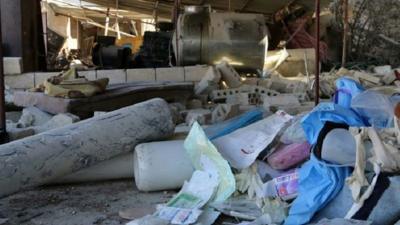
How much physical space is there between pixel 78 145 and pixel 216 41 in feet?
15.3

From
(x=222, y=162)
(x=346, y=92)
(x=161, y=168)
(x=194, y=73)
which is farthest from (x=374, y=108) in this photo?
(x=194, y=73)

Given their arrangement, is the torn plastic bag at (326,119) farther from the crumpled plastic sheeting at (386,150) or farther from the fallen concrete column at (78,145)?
the fallen concrete column at (78,145)

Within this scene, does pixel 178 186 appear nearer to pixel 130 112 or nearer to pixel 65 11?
pixel 130 112

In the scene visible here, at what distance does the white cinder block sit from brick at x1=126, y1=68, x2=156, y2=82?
1330mm

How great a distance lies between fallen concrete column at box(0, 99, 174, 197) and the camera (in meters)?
2.93

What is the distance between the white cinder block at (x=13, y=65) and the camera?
623 cm

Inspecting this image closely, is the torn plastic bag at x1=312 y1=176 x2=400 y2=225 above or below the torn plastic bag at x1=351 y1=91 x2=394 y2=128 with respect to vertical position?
below

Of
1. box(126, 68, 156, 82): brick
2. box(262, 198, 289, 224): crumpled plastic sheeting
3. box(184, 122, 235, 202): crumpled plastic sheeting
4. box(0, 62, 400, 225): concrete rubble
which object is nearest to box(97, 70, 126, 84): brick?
box(126, 68, 156, 82): brick

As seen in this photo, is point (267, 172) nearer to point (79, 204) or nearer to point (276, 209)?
point (276, 209)

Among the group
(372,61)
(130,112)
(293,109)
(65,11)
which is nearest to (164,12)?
(65,11)

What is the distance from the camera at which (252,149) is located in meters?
3.08

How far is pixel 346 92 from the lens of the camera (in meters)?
3.02

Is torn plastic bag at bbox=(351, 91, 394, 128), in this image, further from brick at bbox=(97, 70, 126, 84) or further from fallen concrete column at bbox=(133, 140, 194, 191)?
brick at bbox=(97, 70, 126, 84)

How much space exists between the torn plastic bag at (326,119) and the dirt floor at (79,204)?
959 millimetres
